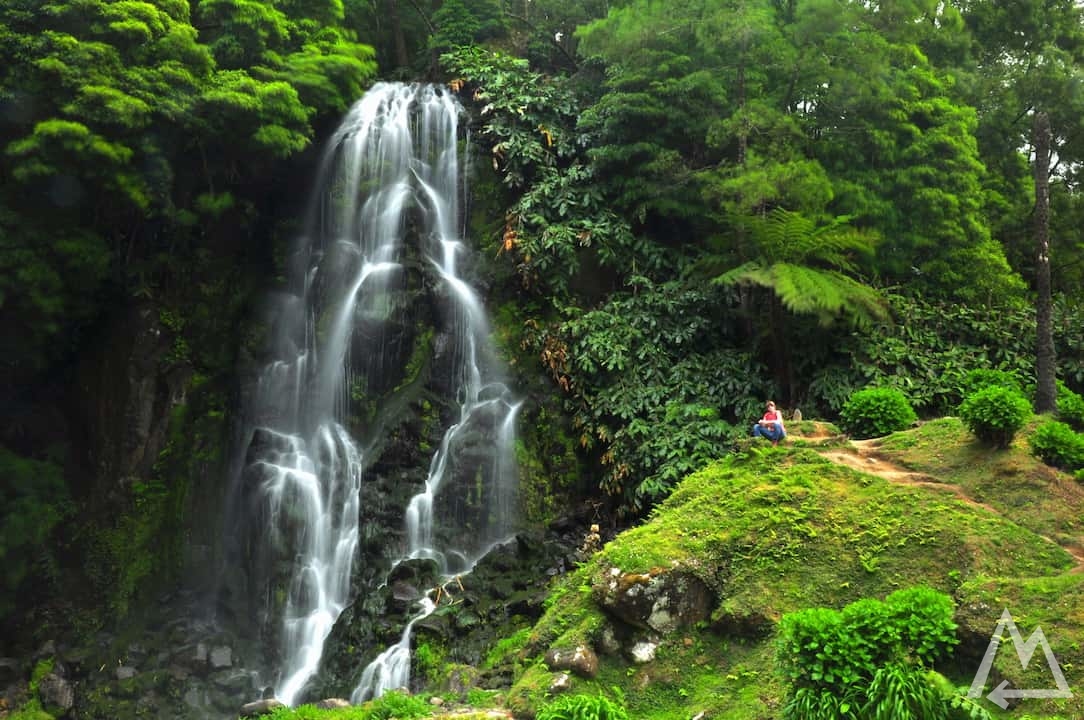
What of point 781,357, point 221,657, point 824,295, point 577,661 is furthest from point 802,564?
point 221,657

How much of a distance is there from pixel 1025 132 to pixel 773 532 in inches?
566

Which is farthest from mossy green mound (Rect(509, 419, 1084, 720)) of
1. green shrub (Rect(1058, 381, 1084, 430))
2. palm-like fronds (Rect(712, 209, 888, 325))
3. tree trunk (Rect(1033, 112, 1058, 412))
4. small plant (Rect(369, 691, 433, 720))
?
palm-like fronds (Rect(712, 209, 888, 325))

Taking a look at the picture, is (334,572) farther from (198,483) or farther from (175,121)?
(175,121)

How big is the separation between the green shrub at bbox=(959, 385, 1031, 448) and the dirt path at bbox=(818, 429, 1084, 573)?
89 centimetres

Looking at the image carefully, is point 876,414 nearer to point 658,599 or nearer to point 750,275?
point 750,275

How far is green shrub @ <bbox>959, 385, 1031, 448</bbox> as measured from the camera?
8797mm

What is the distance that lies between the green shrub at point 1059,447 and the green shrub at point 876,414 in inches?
83.3

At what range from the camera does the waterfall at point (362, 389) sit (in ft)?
40.9

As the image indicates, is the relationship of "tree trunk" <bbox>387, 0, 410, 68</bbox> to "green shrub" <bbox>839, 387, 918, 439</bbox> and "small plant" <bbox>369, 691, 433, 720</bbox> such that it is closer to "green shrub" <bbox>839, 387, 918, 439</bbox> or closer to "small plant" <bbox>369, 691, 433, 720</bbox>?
"green shrub" <bbox>839, 387, 918, 439</bbox>

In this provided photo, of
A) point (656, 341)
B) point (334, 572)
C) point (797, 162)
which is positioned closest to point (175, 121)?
point (334, 572)

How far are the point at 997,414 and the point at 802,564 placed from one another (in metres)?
3.14

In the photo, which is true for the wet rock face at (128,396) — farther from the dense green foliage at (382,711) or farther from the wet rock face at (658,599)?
the wet rock face at (658,599)

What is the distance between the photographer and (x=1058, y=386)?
11.7 m

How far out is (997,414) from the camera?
886cm
